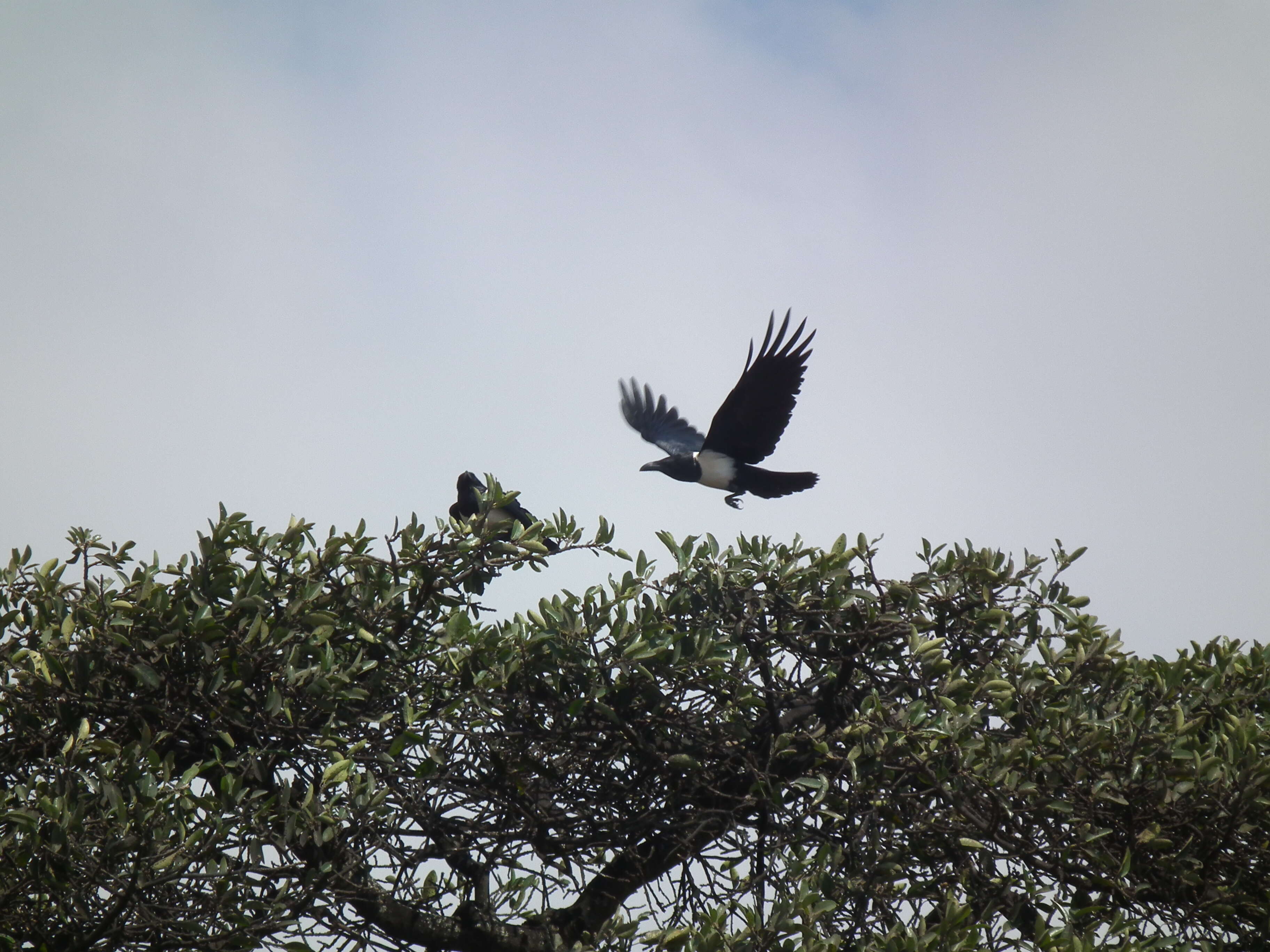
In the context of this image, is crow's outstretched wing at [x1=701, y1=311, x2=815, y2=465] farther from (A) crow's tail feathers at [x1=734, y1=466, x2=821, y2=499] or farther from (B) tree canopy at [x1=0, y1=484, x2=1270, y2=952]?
(B) tree canopy at [x1=0, y1=484, x2=1270, y2=952]

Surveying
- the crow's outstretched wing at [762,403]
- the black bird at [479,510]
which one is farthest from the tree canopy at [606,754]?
the crow's outstretched wing at [762,403]

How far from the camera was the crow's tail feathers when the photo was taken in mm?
7637

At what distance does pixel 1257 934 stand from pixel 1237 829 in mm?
372

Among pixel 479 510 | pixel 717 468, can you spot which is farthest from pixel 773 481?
pixel 479 510

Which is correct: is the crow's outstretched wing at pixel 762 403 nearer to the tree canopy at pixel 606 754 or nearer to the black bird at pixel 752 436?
the black bird at pixel 752 436

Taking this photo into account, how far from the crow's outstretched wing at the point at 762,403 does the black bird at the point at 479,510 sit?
1.89 m

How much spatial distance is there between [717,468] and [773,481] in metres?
0.44

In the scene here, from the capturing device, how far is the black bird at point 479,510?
166 inches

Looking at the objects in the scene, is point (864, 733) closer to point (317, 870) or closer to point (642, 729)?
point (642, 729)

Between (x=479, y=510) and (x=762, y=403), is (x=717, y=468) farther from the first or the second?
(x=479, y=510)

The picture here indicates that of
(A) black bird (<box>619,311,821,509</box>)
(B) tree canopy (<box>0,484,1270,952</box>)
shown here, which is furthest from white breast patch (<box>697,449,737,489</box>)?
(B) tree canopy (<box>0,484,1270,952</box>)

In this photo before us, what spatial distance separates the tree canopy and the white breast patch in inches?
134

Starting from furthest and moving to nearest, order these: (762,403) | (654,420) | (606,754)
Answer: (654,420)
(762,403)
(606,754)

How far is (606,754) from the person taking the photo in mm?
4023
